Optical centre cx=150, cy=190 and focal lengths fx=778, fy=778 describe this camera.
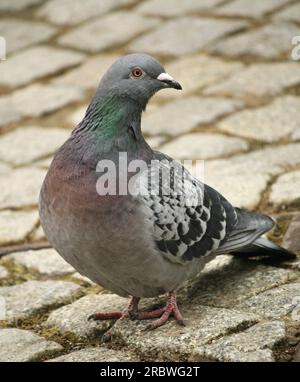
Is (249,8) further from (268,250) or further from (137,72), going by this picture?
(137,72)

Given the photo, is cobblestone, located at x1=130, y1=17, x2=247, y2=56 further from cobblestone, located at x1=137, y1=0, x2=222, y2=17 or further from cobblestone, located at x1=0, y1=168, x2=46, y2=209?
cobblestone, located at x1=0, y1=168, x2=46, y2=209

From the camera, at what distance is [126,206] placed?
348 centimetres

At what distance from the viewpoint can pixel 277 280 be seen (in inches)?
158

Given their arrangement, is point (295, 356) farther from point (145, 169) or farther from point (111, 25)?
point (111, 25)

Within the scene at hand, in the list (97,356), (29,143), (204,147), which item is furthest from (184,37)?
(97,356)

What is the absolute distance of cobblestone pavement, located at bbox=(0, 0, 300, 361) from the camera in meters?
3.63

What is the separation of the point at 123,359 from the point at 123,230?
0.57 m

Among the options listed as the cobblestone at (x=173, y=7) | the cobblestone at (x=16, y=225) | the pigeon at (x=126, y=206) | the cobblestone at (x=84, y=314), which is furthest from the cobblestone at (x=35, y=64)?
the pigeon at (x=126, y=206)

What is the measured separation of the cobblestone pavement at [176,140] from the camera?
3631mm

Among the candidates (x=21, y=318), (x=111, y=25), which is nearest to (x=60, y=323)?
(x=21, y=318)

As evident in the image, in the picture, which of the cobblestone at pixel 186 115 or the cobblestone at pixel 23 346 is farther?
the cobblestone at pixel 186 115

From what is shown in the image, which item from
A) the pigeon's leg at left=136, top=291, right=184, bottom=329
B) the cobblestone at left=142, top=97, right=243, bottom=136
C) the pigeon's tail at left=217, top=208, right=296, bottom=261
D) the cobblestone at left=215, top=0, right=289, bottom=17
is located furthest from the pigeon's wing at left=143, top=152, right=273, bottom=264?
the cobblestone at left=215, top=0, right=289, bottom=17

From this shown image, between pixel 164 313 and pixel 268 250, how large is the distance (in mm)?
750

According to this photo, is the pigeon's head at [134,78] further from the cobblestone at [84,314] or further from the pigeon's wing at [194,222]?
the cobblestone at [84,314]
